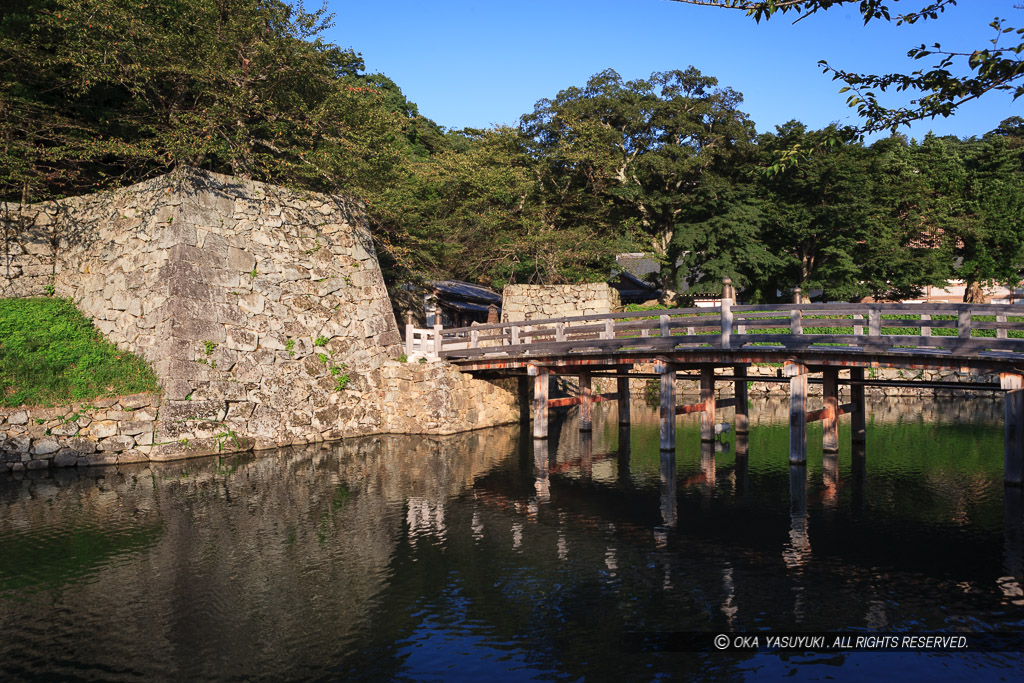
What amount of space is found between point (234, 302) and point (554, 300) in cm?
1663

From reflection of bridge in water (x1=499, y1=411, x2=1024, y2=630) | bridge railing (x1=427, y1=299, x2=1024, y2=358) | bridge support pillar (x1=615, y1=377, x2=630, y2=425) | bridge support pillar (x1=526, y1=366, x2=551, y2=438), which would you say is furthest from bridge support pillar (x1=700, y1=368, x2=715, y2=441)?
bridge support pillar (x1=526, y1=366, x2=551, y2=438)

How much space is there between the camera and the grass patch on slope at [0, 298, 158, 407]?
806 inches

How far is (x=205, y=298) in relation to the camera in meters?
23.2

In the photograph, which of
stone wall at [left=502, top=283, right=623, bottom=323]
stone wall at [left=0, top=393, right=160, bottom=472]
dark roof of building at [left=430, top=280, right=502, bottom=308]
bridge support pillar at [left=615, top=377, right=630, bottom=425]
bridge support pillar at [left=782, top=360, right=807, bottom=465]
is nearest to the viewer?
bridge support pillar at [left=782, top=360, right=807, bottom=465]

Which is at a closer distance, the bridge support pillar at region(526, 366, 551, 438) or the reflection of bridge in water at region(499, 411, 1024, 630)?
the reflection of bridge in water at region(499, 411, 1024, 630)

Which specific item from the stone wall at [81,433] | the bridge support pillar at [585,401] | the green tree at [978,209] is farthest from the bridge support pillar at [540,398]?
the green tree at [978,209]

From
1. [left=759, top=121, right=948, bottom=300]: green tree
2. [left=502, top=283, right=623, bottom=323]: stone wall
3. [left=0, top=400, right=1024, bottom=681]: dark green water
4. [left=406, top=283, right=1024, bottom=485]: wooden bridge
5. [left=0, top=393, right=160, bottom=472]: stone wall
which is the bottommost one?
[left=0, top=400, right=1024, bottom=681]: dark green water

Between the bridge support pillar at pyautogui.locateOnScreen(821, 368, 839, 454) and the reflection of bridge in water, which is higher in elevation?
the bridge support pillar at pyautogui.locateOnScreen(821, 368, 839, 454)

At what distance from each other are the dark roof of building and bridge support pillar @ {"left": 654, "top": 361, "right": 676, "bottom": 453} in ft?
53.2

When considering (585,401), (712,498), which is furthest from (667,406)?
(585,401)

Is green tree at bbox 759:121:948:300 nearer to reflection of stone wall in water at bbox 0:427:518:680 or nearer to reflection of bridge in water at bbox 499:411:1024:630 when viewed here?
reflection of bridge in water at bbox 499:411:1024:630

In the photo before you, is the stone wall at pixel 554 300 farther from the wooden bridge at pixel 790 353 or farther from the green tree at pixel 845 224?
the green tree at pixel 845 224

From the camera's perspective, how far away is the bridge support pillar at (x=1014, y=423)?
15.5 meters

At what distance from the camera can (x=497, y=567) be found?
12.2m
